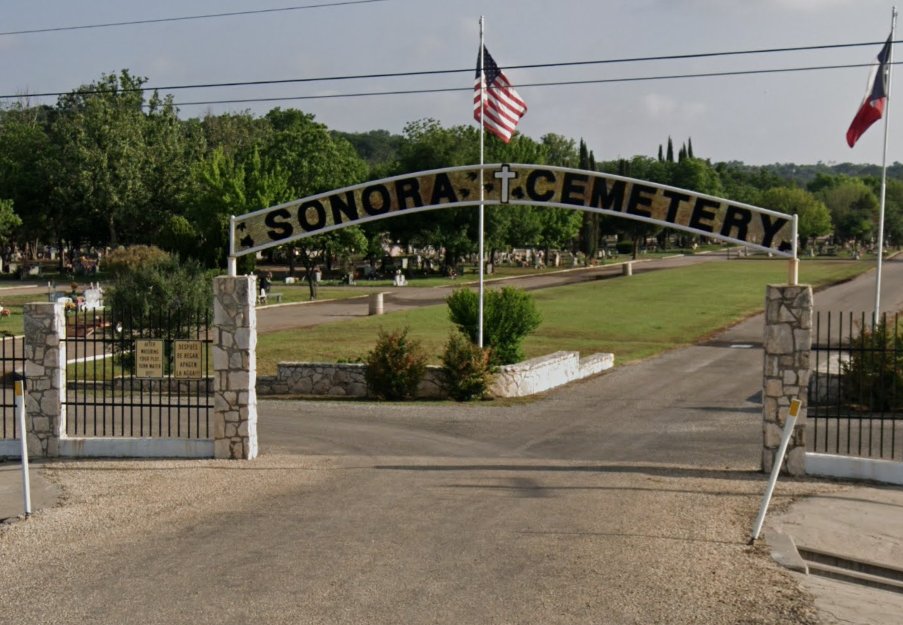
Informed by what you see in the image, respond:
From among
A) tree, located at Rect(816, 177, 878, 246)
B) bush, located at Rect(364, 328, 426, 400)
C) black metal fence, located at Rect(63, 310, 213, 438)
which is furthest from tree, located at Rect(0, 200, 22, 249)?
tree, located at Rect(816, 177, 878, 246)

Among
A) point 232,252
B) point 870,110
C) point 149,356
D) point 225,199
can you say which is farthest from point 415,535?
point 225,199

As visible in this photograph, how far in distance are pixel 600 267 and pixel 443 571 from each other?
81.0m

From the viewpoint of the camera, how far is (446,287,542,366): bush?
2725cm

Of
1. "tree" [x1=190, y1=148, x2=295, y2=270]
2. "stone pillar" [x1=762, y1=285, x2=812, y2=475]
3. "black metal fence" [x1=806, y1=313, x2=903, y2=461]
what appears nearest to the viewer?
"stone pillar" [x1=762, y1=285, x2=812, y2=475]

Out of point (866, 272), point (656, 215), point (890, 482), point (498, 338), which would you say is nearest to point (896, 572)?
point (890, 482)

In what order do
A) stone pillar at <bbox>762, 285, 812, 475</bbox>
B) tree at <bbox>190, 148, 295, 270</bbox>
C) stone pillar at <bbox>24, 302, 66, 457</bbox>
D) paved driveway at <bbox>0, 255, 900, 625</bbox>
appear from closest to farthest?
paved driveway at <bbox>0, 255, 900, 625</bbox>, stone pillar at <bbox>762, 285, 812, 475</bbox>, stone pillar at <bbox>24, 302, 66, 457</bbox>, tree at <bbox>190, 148, 295, 270</bbox>

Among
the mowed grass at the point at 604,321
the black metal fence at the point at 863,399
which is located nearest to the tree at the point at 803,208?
the mowed grass at the point at 604,321

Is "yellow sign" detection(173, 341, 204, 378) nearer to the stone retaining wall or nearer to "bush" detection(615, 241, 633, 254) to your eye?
the stone retaining wall

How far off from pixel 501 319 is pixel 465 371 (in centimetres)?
396

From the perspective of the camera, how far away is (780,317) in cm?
1473

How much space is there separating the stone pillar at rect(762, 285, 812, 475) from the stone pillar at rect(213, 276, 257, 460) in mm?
7360

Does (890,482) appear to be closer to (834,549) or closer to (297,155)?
(834,549)

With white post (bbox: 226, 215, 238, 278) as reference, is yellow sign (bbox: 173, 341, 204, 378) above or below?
below

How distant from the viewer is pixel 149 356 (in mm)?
15547
